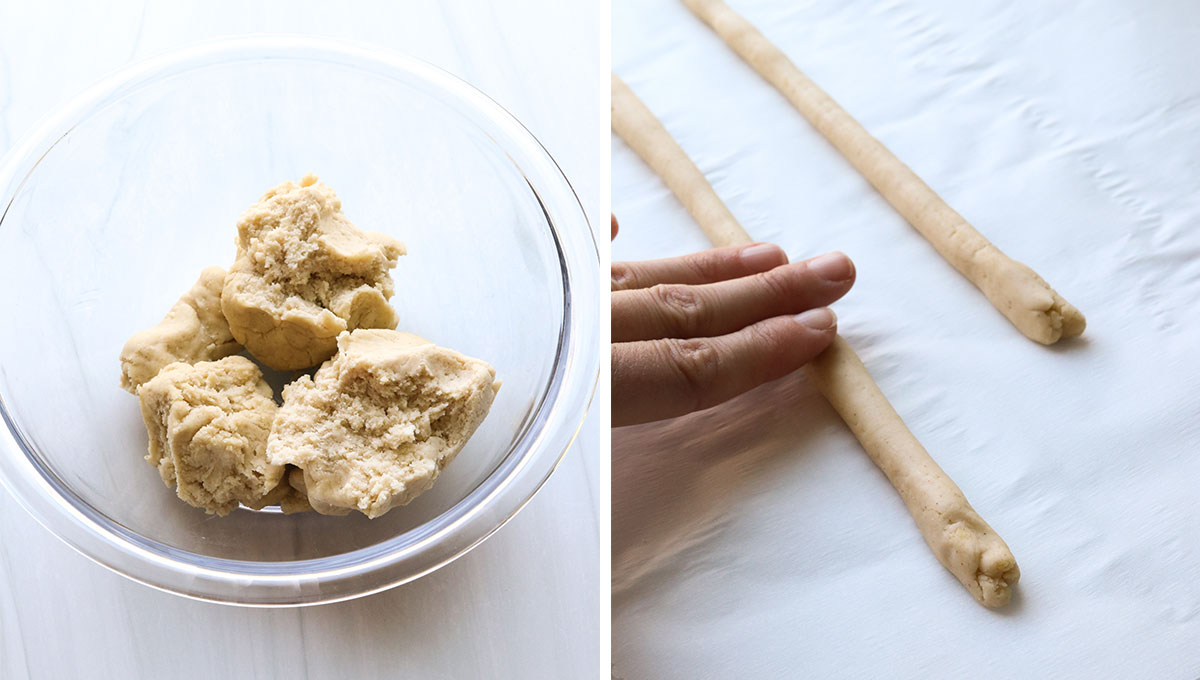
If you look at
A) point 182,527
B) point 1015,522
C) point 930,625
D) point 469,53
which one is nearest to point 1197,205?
point 1015,522

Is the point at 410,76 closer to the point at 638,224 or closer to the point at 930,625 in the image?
the point at 638,224

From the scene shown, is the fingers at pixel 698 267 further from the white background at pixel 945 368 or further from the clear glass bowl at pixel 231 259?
the clear glass bowl at pixel 231 259

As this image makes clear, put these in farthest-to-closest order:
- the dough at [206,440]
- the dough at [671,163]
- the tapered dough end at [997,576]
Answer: the dough at [671,163], the tapered dough end at [997,576], the dough at [206,440]

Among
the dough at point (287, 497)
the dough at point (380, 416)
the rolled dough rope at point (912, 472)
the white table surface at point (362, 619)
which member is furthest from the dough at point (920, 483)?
the dough at point (287, 497)

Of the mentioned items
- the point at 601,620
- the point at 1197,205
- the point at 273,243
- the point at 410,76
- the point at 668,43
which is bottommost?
the point at 601,620

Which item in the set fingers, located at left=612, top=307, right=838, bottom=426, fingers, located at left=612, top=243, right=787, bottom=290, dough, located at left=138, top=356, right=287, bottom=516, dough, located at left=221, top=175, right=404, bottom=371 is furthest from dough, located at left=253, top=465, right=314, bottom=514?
fingers, located at left=612, top=243, right=787, bottom=290
